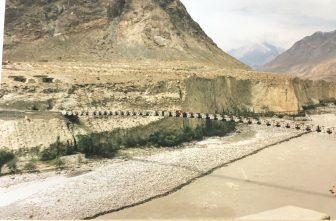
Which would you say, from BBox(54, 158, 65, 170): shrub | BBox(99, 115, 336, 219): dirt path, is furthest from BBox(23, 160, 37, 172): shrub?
BBox(99, 115, 336, 219): dirt path

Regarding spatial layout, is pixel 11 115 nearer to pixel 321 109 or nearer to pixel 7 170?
pixel 7 170

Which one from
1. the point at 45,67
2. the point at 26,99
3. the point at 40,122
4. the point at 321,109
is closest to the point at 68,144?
the point at 40,122

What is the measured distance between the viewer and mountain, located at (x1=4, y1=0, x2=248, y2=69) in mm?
30375

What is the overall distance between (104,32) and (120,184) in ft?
74.3

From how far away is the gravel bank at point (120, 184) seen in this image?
1032 centimetres

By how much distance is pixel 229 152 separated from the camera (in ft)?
56.1

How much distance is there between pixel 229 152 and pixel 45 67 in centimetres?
934

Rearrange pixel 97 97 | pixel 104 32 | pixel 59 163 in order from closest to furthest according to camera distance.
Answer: pixel 59 163 < pixel 97 97 < pixel 104 32

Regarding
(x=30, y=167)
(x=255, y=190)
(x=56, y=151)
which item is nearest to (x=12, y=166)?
(x=30, y=167)

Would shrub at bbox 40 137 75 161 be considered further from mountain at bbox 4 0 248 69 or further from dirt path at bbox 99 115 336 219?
mountain at bbox 4 0 248 69

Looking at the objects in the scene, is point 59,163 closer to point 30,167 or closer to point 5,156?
point 30,167

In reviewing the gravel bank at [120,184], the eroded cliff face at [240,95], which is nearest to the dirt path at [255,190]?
the gravel bank at [120,184]

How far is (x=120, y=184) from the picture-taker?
40.8 feet

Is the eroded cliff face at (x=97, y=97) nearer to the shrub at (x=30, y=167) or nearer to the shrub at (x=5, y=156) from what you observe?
the shrub at (x=5, y=156)
